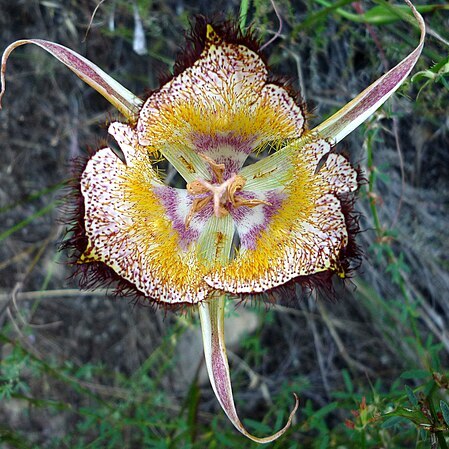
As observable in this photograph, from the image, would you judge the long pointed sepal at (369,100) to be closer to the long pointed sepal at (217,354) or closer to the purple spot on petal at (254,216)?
the purple spot on petal at (254,216)

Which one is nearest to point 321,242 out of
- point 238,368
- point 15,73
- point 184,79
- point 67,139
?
point 184,79

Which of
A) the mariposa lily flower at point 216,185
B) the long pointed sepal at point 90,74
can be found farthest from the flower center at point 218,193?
the long pointed sepal at point 90,74

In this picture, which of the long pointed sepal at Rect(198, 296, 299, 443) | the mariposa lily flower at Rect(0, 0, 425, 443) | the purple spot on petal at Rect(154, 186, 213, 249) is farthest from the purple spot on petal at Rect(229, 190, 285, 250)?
the long pointed sepal at Rect(198, 296, 299, 443)

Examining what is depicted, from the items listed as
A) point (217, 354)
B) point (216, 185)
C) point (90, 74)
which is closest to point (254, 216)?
point (216, 185)

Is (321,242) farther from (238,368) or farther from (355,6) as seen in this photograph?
(238,368)

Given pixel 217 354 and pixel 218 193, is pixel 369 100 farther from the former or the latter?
pixel 217 354
